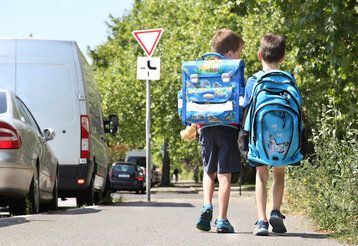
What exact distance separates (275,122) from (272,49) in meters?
0.67

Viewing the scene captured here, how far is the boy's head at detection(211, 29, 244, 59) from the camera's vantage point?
→ 8.84 metres

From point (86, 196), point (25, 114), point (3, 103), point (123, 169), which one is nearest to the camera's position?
point (3, 103)

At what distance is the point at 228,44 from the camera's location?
885 cm

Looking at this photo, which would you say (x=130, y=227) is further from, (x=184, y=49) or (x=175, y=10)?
(x=175, y=10)

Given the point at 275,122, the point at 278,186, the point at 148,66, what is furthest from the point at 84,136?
the point at 275,122

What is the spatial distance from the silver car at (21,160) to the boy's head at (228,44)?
330 cm

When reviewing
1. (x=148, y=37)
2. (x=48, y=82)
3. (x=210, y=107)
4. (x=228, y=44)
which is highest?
(x=148, y=37)

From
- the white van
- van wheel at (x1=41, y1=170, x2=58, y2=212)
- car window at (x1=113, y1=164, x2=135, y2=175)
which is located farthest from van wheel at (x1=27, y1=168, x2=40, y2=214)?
car window at (x1=113, y1=164, x2=135, y2=175)

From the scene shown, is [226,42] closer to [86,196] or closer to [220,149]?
[220,149]

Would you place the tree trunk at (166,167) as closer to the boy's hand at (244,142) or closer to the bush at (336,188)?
the bush at (336,188)

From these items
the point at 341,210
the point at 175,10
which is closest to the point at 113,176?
the point at 175,10

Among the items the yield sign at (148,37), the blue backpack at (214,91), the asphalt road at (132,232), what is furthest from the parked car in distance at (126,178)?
the blue backpack at (214,91)

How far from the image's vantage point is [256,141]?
27.0ft

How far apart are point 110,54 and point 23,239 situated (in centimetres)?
6311
